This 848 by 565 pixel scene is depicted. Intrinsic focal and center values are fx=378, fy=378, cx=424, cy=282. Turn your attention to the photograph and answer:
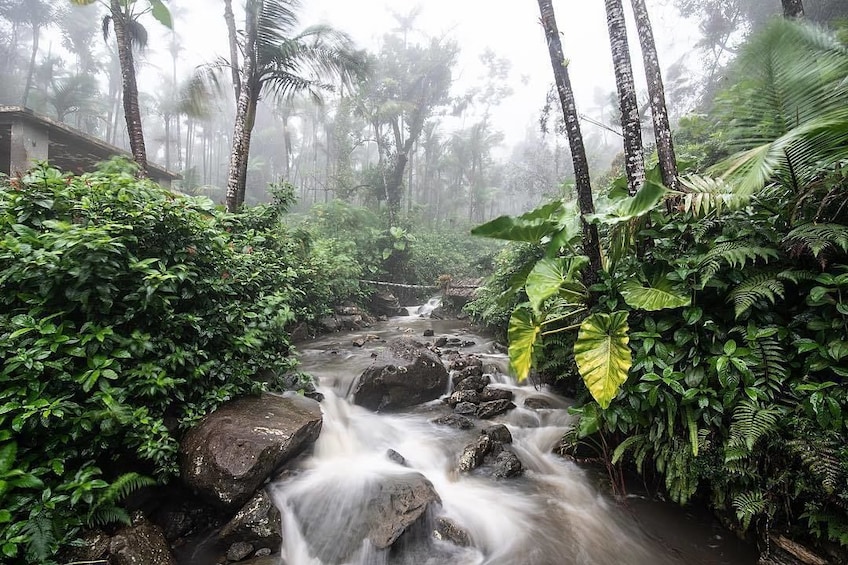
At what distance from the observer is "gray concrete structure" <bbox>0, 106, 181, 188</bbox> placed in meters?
8.53

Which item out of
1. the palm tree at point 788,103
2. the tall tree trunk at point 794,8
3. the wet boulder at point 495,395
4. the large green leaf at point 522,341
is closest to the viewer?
the palm tree at point 788,103

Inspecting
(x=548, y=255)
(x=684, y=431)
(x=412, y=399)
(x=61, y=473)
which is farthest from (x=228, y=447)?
(x=684, y=431)

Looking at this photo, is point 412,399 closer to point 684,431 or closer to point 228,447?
point 228,447

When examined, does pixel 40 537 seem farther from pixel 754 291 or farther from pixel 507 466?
pixel 754 291

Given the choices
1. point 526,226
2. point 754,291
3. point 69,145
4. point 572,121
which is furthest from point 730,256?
point 69,145

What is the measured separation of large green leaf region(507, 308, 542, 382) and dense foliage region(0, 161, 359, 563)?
2.54m

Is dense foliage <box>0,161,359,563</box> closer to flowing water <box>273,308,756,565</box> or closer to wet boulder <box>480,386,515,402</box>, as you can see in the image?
flowing water <box>273,308,756,565</box>

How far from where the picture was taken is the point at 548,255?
3.79 meters

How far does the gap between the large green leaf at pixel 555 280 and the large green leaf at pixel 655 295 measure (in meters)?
0.47

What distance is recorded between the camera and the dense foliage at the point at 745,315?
2.61m

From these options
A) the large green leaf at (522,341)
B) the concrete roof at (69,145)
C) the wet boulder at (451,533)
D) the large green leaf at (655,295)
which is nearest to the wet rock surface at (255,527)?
the wet boulder at (451,533)

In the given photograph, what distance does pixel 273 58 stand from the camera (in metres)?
8.33

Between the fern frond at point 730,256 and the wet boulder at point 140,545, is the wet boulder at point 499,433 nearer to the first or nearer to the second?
the fern frond at point 730,256

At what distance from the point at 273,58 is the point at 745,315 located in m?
9.47
